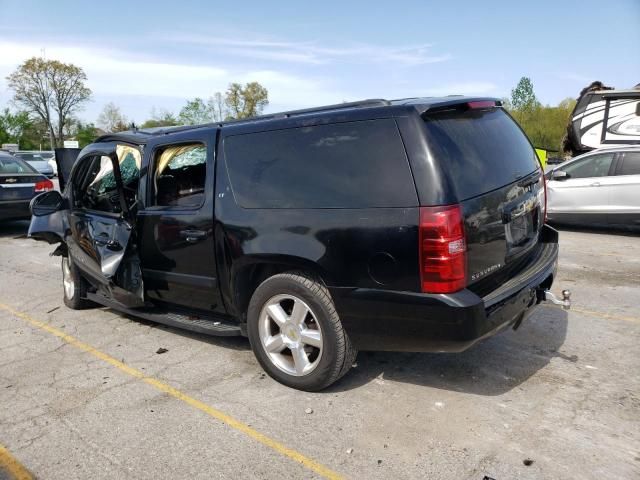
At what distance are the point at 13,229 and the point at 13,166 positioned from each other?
5.20 ft

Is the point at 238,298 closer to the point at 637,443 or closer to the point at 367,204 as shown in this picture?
the point at 367,204

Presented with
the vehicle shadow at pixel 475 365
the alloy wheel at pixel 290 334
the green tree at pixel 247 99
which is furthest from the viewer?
the green tree at pixel 247 99

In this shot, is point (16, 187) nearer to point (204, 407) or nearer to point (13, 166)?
point (13, 166)

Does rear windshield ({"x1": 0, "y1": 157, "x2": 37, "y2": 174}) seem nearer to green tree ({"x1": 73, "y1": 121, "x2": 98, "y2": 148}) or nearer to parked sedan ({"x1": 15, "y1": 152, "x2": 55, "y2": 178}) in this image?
parked sedan ({"x1": 15, "y1": 152, "x2": 55, "y2": 178})

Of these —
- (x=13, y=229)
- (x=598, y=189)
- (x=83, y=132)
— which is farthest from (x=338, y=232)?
(x=83, y=132)

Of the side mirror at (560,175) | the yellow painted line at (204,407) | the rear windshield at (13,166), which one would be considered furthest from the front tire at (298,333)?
the rear windshield at (13,166)

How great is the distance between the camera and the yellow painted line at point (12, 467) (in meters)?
2.80

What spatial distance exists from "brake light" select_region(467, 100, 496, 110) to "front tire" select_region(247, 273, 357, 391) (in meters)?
1.48

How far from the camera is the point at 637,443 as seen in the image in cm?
282

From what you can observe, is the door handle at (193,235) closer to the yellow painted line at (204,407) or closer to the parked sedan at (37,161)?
the yellow painted line at (204,407)

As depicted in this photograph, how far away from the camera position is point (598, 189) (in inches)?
369

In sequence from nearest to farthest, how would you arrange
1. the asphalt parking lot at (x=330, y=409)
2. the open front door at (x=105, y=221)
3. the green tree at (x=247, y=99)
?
the asphalt parking lot at (x=330, y=409), the open front door at (x=105, y=221), the green tree at (x=247, y=99)

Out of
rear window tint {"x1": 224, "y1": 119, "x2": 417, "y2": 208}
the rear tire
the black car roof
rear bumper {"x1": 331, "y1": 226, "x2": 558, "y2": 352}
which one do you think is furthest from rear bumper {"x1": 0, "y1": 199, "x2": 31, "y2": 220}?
rear bumper {"x1": 331, "y1": 226, "x2": 558, "y2": 352}

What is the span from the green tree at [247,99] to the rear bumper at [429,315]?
41.1 m
